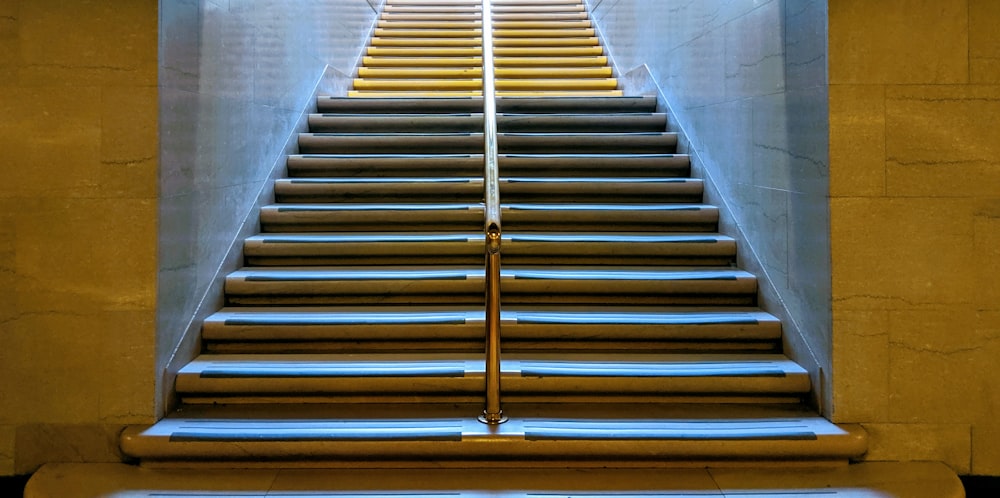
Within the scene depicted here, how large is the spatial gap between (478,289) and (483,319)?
282mm

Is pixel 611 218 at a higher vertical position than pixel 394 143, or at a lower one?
lower

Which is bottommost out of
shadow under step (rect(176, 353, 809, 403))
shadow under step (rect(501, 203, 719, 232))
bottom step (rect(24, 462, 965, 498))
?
bottom step (rect(24, 462, 965, 498))

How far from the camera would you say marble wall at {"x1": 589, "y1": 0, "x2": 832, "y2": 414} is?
2.90 meters

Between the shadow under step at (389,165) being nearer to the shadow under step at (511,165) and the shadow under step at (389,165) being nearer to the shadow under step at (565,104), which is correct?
the shadow under step at (511,165)

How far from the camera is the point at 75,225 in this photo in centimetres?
278

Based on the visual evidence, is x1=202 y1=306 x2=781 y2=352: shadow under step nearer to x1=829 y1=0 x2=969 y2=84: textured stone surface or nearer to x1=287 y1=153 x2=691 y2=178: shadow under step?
x1=829 y1=0 x2=969 y2=84: textured stone surface

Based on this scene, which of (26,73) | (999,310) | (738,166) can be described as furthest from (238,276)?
(999,310)

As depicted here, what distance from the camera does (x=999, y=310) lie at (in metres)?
2.78

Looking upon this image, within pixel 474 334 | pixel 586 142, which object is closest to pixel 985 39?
pixel 586 142

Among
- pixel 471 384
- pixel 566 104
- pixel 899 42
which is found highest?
pixel 566 104

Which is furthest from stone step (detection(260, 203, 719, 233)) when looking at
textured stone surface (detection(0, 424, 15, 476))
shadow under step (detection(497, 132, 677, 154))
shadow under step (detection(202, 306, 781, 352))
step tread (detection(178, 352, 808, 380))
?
textured stone surface (detection(0, 424, 15, 476))

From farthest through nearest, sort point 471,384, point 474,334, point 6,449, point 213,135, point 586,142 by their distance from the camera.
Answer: point 586,142 → point 213,135 → point 474,334 → point 471,384 → point 6,449

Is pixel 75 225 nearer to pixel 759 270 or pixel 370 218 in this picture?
pixel 370 218

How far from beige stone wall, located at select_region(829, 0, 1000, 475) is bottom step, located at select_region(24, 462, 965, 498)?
0.85ft
